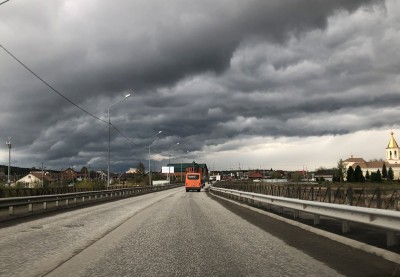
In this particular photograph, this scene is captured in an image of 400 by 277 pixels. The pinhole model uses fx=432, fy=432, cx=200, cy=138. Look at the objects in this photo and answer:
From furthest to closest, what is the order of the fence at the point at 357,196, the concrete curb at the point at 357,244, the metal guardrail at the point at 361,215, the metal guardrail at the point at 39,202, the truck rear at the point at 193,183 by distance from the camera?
the truck rear at the point at 193,183 < the metal guardrail at the point at 39,202 < the fence at the point at 357,196 < the metal guardrail at the point at 361,215 < the concrete curb at the point at 357,244

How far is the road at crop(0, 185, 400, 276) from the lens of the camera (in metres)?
6.88

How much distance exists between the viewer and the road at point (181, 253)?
6875 mm

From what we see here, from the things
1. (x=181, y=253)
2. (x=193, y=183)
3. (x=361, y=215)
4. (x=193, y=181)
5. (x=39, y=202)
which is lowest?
(x=193, y=183)

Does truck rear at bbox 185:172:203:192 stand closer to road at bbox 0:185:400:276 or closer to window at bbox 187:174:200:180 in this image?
window at bbox 187:174:200:180

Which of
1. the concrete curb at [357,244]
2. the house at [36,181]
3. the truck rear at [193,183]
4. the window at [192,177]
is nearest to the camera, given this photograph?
the concrete curb at [357,244]

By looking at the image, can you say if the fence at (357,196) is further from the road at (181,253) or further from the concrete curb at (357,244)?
the road at (181,253)

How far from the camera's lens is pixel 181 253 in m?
8.53

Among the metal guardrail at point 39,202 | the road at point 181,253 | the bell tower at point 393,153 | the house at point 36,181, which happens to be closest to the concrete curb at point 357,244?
the road at point 181,253

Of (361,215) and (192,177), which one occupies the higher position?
(192,177)

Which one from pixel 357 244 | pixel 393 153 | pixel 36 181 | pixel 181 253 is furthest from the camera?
A: pixel 393 153

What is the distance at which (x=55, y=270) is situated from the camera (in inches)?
275

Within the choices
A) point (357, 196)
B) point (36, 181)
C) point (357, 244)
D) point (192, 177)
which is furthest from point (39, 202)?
point (36, 181)

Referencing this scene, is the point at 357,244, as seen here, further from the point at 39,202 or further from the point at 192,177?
the point at 192,177

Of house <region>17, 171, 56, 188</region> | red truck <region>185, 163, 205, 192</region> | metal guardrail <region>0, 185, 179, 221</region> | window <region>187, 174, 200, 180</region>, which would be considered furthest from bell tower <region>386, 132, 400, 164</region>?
metal guardrail <region>0, 185, 179, 221</region>
